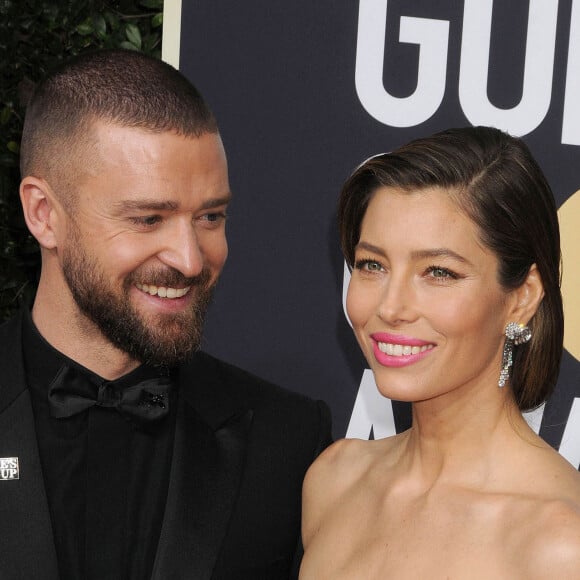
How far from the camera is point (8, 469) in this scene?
2.20 meters

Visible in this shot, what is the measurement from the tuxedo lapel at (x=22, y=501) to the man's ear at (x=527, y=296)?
3.27 feet

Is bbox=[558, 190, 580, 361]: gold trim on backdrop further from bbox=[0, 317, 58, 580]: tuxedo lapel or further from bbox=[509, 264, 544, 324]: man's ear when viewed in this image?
bbox=[0, 317, 58, 580]: tuxedo lapel

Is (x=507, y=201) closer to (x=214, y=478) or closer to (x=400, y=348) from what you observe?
(x=400, y=348)

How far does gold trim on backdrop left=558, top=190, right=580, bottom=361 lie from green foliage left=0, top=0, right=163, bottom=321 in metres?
A: 1.43

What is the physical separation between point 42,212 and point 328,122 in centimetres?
113

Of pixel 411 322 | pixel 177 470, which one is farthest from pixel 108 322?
pixel 411 322

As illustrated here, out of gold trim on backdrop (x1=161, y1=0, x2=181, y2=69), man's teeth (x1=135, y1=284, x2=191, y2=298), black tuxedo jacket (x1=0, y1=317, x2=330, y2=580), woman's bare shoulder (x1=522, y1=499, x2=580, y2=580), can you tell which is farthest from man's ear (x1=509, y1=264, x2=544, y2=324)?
gold trim on backdrop (x1=161, y1=0, x2=181, y2=69)

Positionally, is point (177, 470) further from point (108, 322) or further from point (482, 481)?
point (482, 481)

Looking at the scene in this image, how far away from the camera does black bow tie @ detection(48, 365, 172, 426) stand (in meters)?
2.30

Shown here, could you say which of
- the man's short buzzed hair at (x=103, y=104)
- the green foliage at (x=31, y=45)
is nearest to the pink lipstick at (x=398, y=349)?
the man's short buzzed hair at (x=103, y=104)

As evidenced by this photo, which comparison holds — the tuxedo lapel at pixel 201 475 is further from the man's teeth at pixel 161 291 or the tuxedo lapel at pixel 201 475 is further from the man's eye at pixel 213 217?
the man's eye at pixel 213 217

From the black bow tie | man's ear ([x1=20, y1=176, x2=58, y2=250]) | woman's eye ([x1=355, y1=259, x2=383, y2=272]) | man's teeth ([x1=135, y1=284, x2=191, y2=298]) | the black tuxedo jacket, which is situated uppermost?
man's ear ([x1=20, y1=176, x2=58, y2=250])

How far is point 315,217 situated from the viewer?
3.29 metres

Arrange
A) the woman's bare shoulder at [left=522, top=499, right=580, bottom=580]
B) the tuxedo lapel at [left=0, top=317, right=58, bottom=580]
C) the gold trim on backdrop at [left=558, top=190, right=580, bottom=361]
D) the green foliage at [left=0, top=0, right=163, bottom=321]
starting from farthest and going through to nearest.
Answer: the green foliage at [left=0, top=0, right=163, bottom=321], the gold trim on backdrop at [left=558, top=190, right=580, bottom=361], the tuxedo lapel at [left=0, top=317, right=58, bottom=580], the woman's bare shoulder at [left=522, top=499, right=580, bottom=580]
